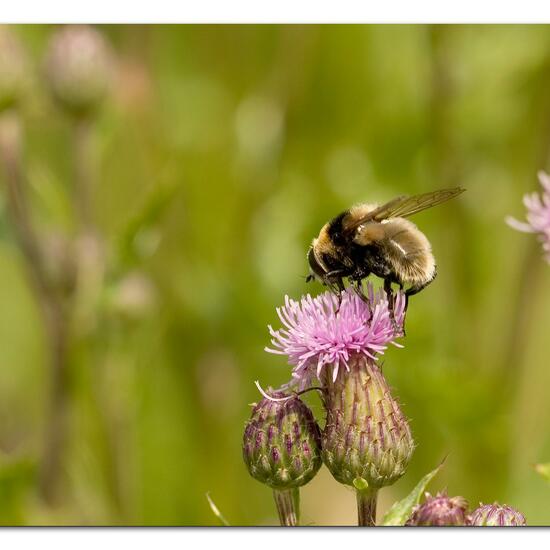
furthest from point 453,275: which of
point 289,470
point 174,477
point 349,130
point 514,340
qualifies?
point 289,470

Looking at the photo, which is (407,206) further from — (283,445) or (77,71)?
(77,71)

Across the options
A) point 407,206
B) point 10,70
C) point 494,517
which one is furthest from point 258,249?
point 494,517

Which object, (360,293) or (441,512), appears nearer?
(441,512)

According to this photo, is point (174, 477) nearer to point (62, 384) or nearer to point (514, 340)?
point (62, 384)
